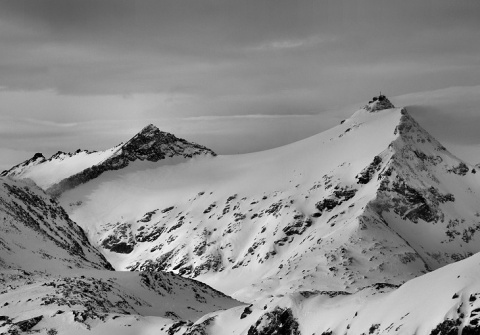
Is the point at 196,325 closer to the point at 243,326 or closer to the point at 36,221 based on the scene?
the point at 243,326

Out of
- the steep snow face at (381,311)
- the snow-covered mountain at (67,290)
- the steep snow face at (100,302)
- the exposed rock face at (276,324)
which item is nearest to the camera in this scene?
the steep snow face at (381,311)

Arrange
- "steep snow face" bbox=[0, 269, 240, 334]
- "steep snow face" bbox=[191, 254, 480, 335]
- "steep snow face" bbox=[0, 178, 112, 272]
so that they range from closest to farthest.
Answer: "steep snow face" bbox=[191, 254, 480, 335]
"steep snow face" bbox=[0, 269, 240, 334]
"steep snow face" bbox=[0, 178, 112, 272]

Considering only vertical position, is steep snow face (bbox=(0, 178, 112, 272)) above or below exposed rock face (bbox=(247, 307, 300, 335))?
above

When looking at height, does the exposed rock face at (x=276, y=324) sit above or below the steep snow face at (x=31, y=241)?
below

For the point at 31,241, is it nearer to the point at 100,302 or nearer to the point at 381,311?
the point at 100,302

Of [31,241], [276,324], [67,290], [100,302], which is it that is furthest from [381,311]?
[31,241]

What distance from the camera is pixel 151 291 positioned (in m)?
158

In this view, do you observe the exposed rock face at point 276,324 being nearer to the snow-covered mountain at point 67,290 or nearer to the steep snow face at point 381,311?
the steep snow face at point 381,311

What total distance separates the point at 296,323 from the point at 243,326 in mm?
8331

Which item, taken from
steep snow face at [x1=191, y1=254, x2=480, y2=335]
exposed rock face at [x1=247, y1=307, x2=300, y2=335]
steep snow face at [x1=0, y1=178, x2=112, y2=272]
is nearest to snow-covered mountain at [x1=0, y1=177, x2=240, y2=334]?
steep snow face at [x1=0, y1=178, x2=112, y2=272]

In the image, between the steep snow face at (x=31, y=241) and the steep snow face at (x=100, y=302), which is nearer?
the steep snow face at (x=100, y=302)

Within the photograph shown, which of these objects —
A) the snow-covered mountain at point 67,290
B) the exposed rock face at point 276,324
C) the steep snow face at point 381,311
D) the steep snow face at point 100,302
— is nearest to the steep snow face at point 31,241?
the snow-covered mountain at point 67,290

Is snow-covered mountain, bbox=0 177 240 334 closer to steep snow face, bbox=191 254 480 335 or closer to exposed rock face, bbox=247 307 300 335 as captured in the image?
steep snow face, bbox=191 254 480 335

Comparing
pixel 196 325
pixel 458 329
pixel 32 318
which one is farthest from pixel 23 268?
pixel 458 329
